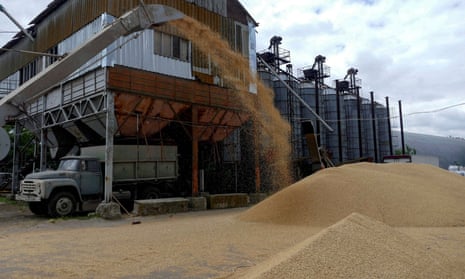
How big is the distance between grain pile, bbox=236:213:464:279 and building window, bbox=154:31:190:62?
12608mm

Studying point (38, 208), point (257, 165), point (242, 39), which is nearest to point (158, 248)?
point (38, 208)

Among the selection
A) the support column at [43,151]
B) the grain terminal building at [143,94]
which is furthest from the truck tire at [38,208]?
the support column at [43,151]

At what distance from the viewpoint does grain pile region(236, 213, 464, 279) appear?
162 inches

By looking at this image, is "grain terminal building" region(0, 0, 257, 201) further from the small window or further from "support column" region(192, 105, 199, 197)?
the small window

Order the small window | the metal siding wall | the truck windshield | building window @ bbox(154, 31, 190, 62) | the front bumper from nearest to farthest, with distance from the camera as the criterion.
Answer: the front bumper
the truck windshield
the small window
the metal siding wall
building window @ bbox(154, 31, 190, 62)

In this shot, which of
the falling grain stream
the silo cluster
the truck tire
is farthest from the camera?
the silo cluster

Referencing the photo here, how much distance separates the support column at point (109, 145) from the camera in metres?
12.6

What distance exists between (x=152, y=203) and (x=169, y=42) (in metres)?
7.38

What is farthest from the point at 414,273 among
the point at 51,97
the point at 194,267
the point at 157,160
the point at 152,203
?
the point at 51,97

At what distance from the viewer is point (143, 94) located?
14.4m

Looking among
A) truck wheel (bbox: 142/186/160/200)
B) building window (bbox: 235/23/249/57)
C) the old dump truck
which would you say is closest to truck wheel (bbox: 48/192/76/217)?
the old dump truck

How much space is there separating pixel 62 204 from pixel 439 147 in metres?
55.3

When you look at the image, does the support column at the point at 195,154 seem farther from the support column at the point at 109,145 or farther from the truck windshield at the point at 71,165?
the truck windshield at the point at 71,165

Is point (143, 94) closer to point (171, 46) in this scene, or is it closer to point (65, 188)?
point (171, 46)
